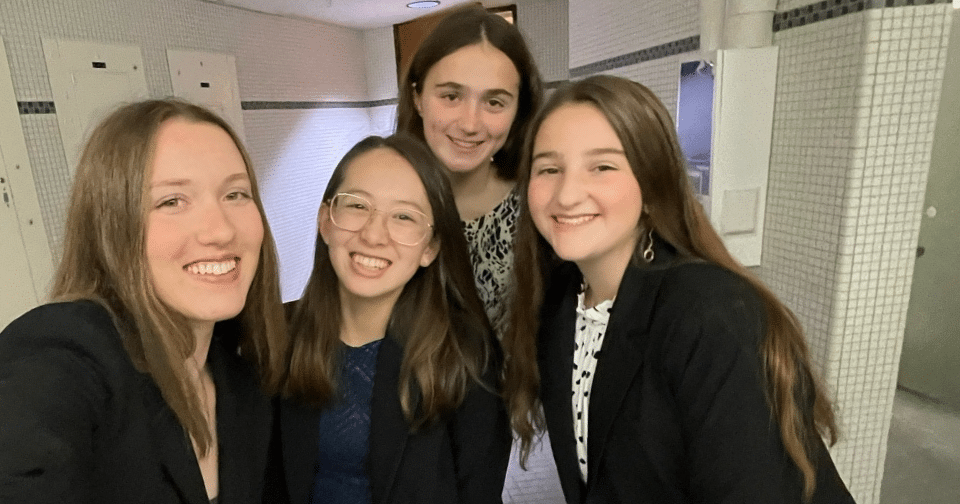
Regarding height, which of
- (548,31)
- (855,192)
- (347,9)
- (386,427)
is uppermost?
(347,9)

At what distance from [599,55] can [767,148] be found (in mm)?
1218

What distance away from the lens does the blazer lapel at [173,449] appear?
3.00ft

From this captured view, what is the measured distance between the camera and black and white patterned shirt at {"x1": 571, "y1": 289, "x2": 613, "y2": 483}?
1.22 metres

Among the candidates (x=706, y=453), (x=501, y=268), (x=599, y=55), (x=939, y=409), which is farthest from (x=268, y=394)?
(x=939, y=409)

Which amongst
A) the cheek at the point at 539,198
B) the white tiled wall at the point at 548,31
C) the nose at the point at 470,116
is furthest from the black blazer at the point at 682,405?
the white tiled wall at the point at 548,31

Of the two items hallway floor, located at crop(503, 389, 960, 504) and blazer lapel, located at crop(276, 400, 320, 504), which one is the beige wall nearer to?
hallway floor, located at crop(503, 389, 960, 504)

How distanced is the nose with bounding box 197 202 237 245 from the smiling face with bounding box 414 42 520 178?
0.82 metres

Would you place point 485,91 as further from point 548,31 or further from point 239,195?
point 548,31

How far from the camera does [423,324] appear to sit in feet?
4.35

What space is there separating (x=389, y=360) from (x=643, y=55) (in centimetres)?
161

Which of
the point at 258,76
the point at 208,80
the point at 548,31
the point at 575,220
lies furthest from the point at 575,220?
the point at 548,31

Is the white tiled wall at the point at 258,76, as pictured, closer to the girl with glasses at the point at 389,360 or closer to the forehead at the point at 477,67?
the girl with glasses at the point at 389,360

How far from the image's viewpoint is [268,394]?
47.9 inches

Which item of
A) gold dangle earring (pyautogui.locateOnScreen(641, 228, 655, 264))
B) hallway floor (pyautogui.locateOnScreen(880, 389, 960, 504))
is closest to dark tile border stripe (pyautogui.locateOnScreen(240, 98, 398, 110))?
gold dangle earring (pyautogui.locateOnScreen(641, 228, 655, 264))
